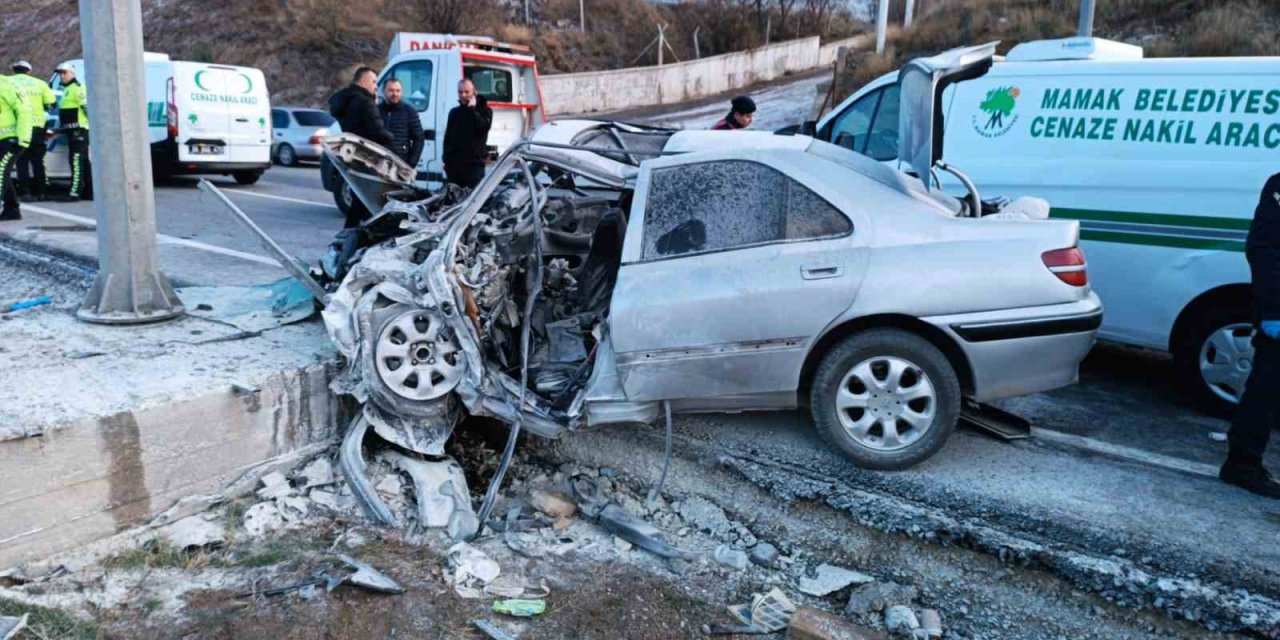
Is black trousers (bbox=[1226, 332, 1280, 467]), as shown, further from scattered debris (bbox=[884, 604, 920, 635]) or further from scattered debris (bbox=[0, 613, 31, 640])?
scattered debris (bbox=[0, 613, 31, 640])

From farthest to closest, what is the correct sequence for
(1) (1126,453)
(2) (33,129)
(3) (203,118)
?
1. (3) (203,118)
2. (2) (33,129)
3. (1) (1126,453)

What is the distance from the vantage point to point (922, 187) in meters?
4.57

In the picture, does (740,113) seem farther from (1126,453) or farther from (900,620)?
(900,620)

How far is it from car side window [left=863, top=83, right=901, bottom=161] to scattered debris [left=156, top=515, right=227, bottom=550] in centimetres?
507

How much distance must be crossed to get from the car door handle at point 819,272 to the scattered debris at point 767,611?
139 centimetres

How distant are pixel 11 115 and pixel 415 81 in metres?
4.11

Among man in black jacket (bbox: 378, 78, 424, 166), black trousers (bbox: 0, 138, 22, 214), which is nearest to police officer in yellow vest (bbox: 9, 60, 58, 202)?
black trousers (bbox: 0, 138, 22, 214)

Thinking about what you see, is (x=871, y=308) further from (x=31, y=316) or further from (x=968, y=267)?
(x=31, y=316)

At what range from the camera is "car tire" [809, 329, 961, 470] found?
404 cm

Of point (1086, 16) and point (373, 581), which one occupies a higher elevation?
point (1086, 16)

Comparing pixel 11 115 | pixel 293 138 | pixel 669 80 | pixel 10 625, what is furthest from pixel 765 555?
pixel 669 80

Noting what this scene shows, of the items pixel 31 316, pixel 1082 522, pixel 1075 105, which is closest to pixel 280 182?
pixel 31 316

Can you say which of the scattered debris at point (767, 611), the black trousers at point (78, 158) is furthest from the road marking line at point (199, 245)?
the scattered debris at point (767, 611)

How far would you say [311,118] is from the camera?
20328 millimetres
